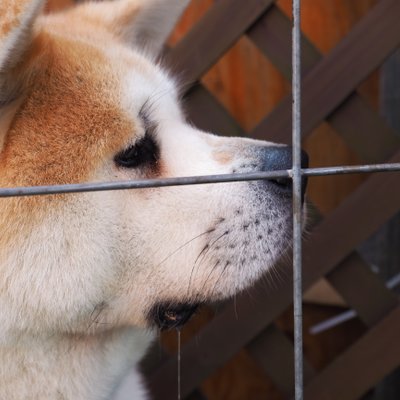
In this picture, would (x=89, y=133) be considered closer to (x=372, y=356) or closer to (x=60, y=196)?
(x=60, y=196)

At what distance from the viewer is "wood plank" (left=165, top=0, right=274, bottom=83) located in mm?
2273

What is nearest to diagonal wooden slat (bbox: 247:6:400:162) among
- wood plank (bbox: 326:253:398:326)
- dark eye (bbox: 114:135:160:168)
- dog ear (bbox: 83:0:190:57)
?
wood plank (bbox: 326:253:398:326)

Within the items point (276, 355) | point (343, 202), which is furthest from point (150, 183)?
point (276, 355)

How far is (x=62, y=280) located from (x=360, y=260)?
1.20m

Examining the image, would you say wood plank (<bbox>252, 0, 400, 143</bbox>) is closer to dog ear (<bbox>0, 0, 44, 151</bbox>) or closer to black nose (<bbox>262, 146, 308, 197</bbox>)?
black nose (<bbox>262, 146, 308, 197</bbox>)

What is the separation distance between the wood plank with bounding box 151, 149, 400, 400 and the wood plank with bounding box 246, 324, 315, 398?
0.06 m

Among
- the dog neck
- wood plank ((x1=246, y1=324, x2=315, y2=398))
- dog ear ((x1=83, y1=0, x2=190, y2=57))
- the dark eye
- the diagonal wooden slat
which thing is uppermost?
the diagonal wooden slat

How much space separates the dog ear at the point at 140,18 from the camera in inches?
71.9

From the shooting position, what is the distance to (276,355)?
245 centimetres

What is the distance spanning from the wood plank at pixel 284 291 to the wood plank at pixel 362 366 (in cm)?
25

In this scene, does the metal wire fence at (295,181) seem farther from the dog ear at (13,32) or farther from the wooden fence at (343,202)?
the wooden fence at (343,202)

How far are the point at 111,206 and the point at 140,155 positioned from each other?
5.4 inches

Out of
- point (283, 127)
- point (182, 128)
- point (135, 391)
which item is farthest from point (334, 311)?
point (182, 128)

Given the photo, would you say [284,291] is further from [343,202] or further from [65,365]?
[65,365]
